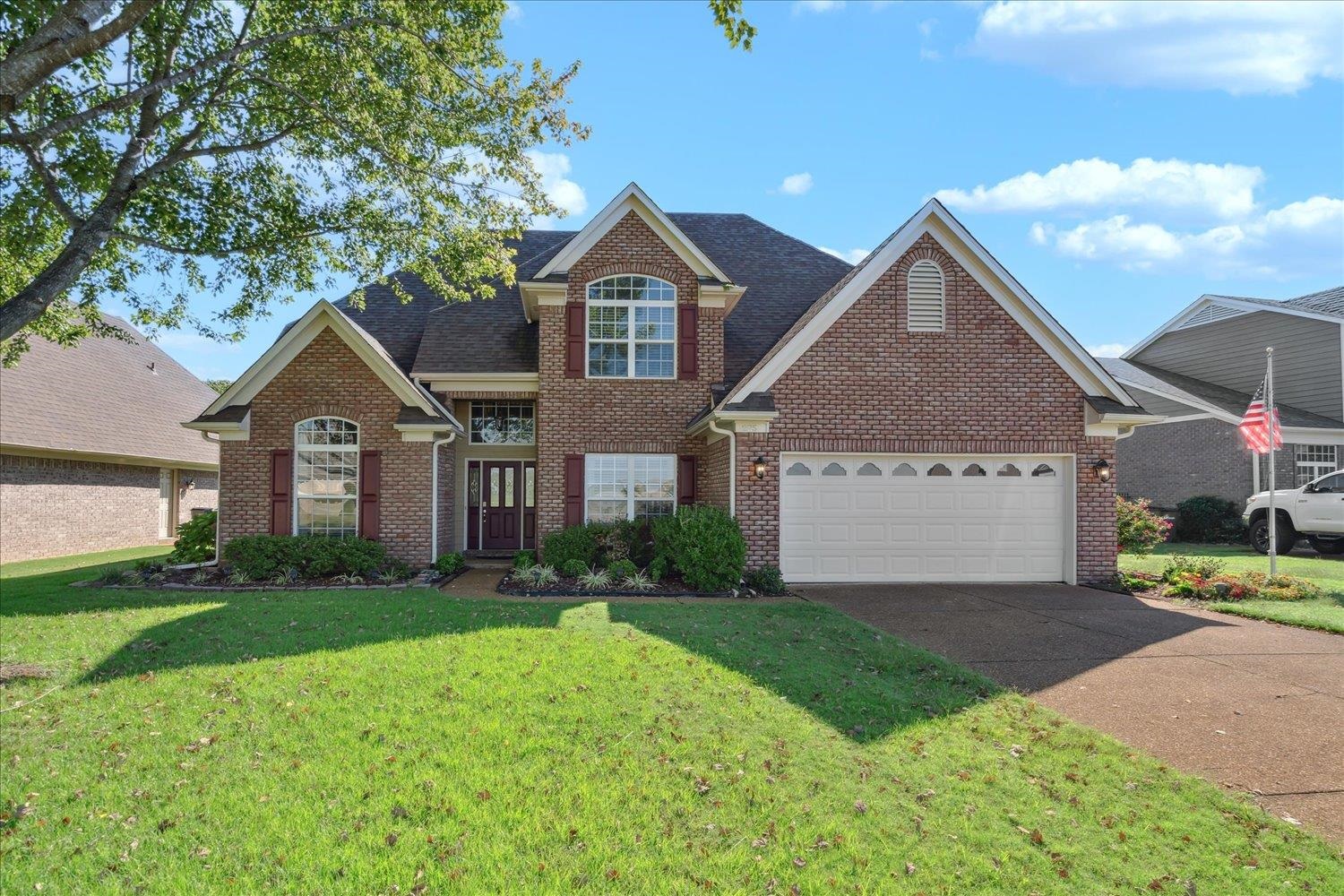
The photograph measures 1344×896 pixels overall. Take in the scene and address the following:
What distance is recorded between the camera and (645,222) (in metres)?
14.5

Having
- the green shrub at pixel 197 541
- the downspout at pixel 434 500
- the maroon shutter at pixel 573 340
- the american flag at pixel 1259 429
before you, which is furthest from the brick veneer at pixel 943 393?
the green shrub at pixel 197 541

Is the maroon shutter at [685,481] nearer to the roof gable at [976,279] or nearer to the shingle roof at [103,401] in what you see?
the roof gable at [976,279]

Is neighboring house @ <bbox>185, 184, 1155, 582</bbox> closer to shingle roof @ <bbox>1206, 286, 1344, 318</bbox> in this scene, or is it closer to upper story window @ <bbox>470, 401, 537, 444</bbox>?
upper story window @ <bbox>470, 401, 537, 444</bbox>

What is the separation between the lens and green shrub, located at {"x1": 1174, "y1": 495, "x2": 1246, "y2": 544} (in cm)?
2058

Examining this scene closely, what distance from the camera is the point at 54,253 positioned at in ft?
40.6

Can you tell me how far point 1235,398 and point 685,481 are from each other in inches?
778

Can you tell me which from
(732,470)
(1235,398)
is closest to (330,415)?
(732,470)

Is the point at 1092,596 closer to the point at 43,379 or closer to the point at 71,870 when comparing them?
the point at 71,870

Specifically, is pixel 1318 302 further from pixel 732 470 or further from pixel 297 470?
pixel 297 470

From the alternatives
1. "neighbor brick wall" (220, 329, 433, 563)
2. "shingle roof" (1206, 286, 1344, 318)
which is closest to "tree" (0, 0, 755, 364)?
"neighbor brick wall" (220, 329, 433, 563)

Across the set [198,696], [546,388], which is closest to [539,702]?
[198,696]

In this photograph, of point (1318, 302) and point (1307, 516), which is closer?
point (1307, 516)

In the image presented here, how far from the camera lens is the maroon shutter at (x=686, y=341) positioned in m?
14.6

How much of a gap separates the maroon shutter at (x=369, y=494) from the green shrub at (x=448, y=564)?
49.3 inches
